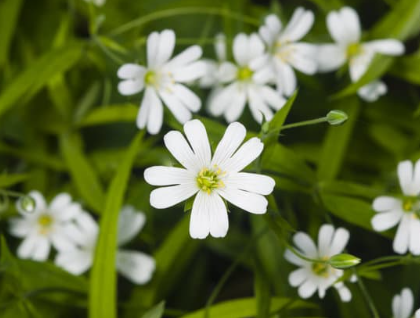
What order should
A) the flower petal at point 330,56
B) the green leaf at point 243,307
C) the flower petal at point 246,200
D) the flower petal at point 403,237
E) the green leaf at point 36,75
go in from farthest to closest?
1. the flower petal at point 330,56
2. the green leaf at point 36,75
3. the green leaf at point 243,307
4. the flower petal at point 403,237
5. the flower petal at point 246,200

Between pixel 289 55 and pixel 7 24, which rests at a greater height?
pixel 7 24

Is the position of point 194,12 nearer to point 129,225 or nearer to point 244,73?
point 244,73

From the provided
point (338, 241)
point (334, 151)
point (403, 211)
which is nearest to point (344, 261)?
point (338, 241)

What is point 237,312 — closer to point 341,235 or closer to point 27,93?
point 341,235

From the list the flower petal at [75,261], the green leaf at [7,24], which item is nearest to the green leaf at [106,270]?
the flower petal at [75,261]

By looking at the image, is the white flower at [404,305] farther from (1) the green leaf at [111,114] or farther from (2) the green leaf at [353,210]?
(1) the green leaf at [111,114]

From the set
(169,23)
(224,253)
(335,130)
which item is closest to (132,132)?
(169,23)
